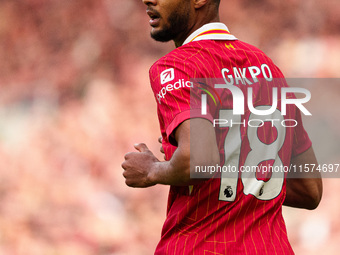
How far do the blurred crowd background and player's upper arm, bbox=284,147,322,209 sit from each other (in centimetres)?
311

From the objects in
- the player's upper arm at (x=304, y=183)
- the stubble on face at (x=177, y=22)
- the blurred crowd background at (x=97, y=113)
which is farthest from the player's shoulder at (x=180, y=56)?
the blurred crowd background at (x=97, y=113)

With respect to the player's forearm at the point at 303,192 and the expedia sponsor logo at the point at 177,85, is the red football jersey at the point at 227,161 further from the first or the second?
the player's forearm at the point at 303,192

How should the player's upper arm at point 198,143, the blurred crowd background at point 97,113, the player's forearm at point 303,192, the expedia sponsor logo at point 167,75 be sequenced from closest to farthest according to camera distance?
the player's upper arm at point 198,143 → the expedia sponsor logo at point 167,75 → the player's forearm at point 303,192 → the blurred crowd background at point 97,113

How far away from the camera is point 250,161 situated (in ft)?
5.12

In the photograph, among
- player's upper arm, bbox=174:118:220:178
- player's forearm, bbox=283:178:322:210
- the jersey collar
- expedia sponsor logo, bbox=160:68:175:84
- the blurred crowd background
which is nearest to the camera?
player's upper arm, bbox=174:118:220:178

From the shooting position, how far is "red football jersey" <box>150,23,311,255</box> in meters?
1.49

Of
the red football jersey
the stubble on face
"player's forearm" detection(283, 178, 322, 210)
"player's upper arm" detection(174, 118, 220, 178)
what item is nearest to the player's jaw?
the stubble on face

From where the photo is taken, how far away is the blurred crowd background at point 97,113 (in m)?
4.88

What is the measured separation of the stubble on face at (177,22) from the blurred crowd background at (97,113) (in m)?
3.30

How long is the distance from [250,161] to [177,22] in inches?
17.8

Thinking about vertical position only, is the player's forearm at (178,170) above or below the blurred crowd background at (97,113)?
below

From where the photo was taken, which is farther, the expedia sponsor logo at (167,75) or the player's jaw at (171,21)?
→ the player's jaw at (171,21)

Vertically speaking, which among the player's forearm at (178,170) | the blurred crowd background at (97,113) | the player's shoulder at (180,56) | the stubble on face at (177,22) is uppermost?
the blurred crowd background at (97,113)

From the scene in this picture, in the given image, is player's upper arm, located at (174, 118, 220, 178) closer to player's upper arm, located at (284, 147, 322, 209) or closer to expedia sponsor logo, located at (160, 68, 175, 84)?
expedia sponsor logo, located at (160, 68, 175, 84)
